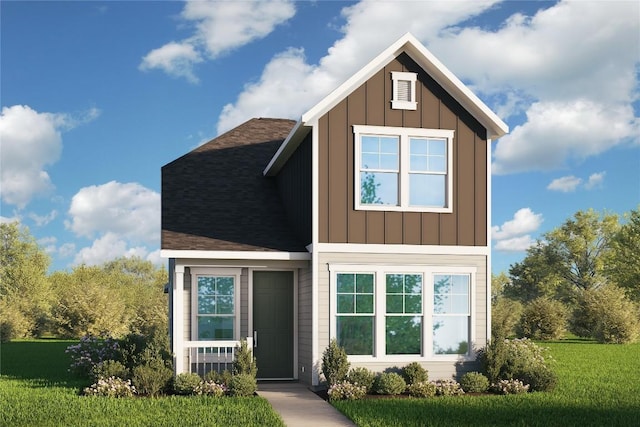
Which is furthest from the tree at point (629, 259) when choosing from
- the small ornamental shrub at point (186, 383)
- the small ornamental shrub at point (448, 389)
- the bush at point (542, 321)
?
the small ornamental shrub at point (186, 383)

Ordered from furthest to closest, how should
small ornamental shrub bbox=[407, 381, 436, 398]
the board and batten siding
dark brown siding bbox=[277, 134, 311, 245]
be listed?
dark brown siding bbox=[277, 134, 311, 245] < the board and batten siding < small ornamental shrub bbox=[407, 381, 436, 398]

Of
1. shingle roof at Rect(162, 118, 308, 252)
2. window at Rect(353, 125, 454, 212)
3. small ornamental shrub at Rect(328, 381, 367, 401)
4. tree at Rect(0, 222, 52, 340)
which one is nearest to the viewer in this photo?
small ornamental shrub at Rect(328, 381, 367, 401)

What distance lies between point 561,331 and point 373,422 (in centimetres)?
2682

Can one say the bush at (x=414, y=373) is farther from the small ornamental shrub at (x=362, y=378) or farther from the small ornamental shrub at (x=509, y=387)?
the small ornamental shrub at (x=509, y=387)

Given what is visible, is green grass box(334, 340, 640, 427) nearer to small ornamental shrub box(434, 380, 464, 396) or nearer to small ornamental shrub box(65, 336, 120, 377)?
small ornamental shrub box(434, 380, 464, 396)


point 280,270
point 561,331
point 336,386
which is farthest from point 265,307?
point 561,331

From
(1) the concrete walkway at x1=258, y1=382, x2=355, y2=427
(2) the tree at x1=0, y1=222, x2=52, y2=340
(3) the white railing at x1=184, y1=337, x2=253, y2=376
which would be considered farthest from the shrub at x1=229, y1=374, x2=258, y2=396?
(2) the tree at x1=0, y1=222, x2=52, y2=340

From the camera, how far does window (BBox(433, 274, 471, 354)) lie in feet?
54.1

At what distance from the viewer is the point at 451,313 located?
1661 centimetres

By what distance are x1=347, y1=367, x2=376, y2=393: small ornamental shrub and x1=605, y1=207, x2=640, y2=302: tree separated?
139 feet

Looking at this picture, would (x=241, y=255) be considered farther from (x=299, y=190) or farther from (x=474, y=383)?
(x=474, y=383)

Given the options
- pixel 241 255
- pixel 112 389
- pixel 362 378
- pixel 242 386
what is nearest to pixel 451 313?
pixel 362 378

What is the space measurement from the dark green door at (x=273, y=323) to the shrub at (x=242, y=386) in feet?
7.77

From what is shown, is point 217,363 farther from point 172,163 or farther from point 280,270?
point 172,163
